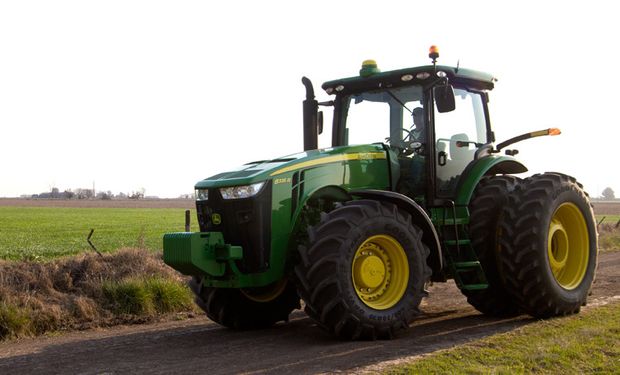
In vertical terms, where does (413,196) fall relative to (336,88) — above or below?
below

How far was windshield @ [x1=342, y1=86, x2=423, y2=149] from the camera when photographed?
8.13m

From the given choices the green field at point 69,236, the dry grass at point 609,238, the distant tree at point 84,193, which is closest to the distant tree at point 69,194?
the distant tree at point 84,193

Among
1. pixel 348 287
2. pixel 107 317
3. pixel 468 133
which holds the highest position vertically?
pixel 468 133

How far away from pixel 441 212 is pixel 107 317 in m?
4.30

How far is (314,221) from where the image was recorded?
23.8 ft

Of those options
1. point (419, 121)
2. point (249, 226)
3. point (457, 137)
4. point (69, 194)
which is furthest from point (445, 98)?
point (69, 194)

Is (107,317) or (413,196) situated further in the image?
(107,317)

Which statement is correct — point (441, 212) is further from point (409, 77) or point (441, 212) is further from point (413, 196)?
point (409, 77)

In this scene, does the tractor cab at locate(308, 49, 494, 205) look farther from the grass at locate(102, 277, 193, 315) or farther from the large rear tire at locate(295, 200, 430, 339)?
the grass at locate(102, 277, 193, 315)

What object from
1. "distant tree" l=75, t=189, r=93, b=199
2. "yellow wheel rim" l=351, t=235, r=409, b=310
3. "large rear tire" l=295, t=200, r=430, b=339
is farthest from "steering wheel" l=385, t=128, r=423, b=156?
"distant tree" l=75, t=189, r=93, b=199

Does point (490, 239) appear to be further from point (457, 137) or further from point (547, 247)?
point (457, 137)

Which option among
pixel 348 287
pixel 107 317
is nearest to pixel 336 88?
pixel 348 287

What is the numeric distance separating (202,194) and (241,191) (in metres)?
0.71

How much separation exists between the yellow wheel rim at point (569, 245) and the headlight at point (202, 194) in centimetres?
413
